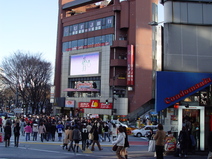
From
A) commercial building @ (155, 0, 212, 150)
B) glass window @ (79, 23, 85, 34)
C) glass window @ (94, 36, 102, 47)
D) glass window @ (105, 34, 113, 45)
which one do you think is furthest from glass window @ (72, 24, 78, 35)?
commercial building @ (155, 0, 212, 150)

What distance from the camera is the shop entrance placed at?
1720cm

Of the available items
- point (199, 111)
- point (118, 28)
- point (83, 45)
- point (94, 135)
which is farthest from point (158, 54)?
point (83, 45)

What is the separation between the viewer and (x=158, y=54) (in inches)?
734

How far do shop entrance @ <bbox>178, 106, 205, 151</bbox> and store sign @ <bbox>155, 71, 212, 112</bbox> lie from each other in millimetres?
856

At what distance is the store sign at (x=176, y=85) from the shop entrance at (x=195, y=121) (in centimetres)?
86

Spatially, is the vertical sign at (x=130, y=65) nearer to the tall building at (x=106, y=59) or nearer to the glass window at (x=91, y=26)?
the tall building at (x=106, y=59)

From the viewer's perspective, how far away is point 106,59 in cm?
5691

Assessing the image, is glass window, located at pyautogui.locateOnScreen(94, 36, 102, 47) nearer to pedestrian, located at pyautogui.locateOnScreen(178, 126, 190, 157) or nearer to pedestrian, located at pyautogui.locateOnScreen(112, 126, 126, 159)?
pedestrian, located at pyautogui.locateOnScreen(178, 126, 190, 157)

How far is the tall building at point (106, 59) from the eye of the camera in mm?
53500

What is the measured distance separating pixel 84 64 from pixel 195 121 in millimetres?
44944

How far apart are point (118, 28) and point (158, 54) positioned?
3872 centimetres

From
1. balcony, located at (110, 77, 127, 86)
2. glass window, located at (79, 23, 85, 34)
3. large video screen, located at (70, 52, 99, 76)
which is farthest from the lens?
glass window, located at (79, 23, 85, 34)

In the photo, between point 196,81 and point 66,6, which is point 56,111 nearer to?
point 66,6

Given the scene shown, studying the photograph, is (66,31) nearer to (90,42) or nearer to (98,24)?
(90,42)
